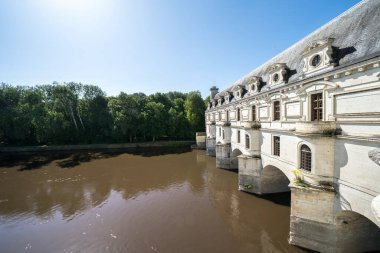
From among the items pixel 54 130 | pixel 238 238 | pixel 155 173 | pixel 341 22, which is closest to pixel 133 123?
pixel 54 130

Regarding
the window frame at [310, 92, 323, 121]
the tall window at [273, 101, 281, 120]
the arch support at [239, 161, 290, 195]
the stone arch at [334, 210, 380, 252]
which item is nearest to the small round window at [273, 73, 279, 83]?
the tall window at [273, 101, 281, 120]

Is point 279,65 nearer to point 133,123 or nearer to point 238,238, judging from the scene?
point 238,238

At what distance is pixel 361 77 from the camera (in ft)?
22.5

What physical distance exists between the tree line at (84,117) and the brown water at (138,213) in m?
17.2

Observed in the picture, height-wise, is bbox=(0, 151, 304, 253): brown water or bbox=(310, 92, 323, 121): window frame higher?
bbox=(310, 92, 323, 121): window frame

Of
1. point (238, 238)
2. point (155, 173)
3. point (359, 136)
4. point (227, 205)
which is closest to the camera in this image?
point (359, 136)

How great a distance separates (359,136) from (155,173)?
706 inches

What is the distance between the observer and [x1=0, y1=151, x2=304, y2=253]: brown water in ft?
31.0

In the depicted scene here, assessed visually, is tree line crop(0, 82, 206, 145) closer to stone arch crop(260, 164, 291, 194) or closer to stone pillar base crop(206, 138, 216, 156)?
stone pillar base crop(206, 138, 216, 156)

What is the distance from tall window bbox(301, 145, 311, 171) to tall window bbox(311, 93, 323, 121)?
1.52 metres

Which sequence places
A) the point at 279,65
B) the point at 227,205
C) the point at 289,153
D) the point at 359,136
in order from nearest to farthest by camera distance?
1. the point at 359,136
2. the point at 289,153
3. the point at 279,65
4. the point at 227,205

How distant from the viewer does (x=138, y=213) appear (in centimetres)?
1251

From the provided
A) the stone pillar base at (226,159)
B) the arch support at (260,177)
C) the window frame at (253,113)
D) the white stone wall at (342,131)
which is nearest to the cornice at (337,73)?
the white stone wall at (342,131)

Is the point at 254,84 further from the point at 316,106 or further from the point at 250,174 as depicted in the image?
the point at 250,174
